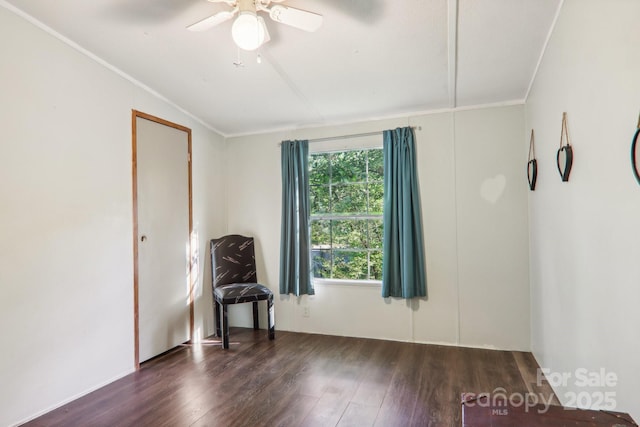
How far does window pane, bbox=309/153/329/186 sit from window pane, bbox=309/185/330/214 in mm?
60

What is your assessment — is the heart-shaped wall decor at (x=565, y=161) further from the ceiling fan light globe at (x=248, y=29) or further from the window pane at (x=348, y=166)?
the window pane at (x=348, y=166)

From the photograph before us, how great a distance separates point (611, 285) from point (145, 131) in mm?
3498

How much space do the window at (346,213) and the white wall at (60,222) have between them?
1897 millimetres

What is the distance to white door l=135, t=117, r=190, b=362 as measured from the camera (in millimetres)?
3152

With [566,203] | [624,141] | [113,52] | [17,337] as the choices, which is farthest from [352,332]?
[113,52]

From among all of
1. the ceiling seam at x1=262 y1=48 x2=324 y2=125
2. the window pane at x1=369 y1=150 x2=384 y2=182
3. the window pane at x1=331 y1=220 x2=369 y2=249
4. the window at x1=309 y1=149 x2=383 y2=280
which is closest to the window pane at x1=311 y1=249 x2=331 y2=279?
the window at x1=309 y1=149 x2=383 y2=280

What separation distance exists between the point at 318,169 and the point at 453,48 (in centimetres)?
196

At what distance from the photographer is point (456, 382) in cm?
262

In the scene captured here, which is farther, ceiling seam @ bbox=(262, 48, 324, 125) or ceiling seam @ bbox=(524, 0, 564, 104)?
ceiling seam @ bbox=(262, 48, 324, 125)

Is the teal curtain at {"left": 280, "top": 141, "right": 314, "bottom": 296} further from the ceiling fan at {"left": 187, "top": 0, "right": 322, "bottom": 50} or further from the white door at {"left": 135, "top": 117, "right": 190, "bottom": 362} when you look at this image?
the ceiling fan at {"left": 187, "top": 0, "right": 322, "bottom": 50}

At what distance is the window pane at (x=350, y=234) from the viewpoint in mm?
3809

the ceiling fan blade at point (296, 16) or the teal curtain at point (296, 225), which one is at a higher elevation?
the ceiling fan blade at point (296, 16)

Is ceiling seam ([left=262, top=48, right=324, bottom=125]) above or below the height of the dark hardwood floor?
above

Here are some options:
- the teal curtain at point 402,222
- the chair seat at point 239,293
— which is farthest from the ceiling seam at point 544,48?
the chair seat at point 239,293
